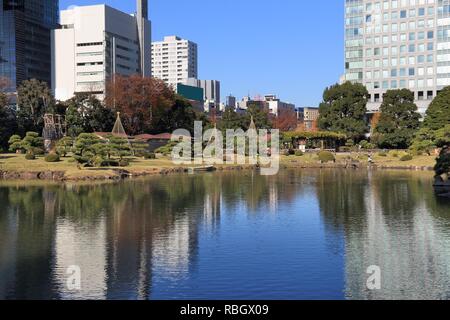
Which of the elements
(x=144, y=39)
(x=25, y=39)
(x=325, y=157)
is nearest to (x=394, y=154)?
(x=325, y=157)

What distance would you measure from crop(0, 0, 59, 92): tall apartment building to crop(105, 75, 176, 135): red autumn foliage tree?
4209 centimetres

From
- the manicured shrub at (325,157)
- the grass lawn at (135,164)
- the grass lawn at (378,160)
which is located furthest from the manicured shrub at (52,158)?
the manicured shrub at (325,157)

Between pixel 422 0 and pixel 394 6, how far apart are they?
17.5 ft

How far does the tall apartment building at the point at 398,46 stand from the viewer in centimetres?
10840

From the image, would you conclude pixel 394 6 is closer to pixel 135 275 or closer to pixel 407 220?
pixel 407 220

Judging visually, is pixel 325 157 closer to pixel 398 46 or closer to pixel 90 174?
pixel 90 174

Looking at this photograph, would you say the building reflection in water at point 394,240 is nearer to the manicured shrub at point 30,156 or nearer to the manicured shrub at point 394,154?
the manicured shrub at point 30,156

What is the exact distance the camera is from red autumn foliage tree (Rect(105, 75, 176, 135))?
88188mm

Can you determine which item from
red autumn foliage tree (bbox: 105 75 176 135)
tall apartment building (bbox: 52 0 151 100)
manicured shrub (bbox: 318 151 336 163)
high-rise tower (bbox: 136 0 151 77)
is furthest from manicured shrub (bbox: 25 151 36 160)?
high-rise tower (bbox: 136 0 151 77)

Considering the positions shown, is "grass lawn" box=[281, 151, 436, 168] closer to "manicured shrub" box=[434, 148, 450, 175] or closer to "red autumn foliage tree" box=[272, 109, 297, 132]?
"manicured shrub" box=[434, 148, 450, 175]

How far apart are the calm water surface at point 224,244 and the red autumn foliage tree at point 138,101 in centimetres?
4730

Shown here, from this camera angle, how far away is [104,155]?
5819 centimetres

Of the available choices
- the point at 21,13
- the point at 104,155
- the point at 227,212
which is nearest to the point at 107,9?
the point at 21,13

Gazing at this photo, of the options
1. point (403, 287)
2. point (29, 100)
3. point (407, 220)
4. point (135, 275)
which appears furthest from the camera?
point (29, 100)
